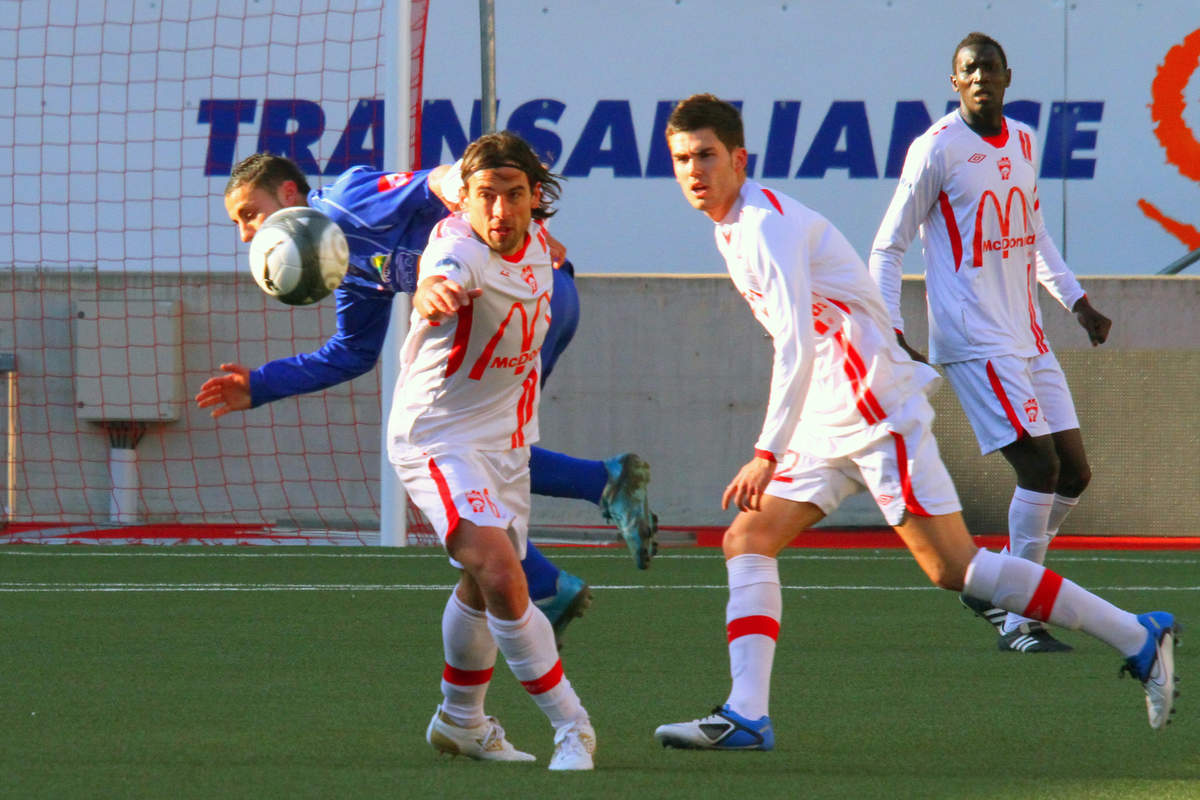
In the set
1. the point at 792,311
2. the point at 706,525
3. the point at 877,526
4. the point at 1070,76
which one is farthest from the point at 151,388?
the point at 792,311

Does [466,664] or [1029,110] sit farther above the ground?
[1029,110]

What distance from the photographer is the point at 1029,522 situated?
588cm

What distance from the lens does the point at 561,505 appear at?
10.5 metres

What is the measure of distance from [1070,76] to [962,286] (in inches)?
281

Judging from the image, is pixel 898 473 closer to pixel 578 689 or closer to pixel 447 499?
pixel 447 499

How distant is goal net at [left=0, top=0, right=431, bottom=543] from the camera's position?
1070 centimetres

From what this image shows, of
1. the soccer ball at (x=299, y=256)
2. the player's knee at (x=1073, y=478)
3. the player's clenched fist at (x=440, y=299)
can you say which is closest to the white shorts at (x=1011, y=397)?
the player's knee at (x=1073, y=478)

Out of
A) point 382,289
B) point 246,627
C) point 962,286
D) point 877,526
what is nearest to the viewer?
A: point 382,289

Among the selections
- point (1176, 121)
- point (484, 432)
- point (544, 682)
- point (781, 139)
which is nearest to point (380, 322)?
point (484, 432)

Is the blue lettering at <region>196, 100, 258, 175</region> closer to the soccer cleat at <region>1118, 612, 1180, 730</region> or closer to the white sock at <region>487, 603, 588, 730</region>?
the white sock at <region>487, 603, 588, 730</region>

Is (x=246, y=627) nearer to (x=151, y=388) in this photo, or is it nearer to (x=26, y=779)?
(x=26, y=779)

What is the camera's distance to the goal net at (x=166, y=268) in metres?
10.7

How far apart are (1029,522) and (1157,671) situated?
1.92 metres

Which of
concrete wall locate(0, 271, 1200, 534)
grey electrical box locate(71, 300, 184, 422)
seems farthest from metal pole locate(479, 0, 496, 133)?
grey electrical box locate(71, 300, 184, 422)
